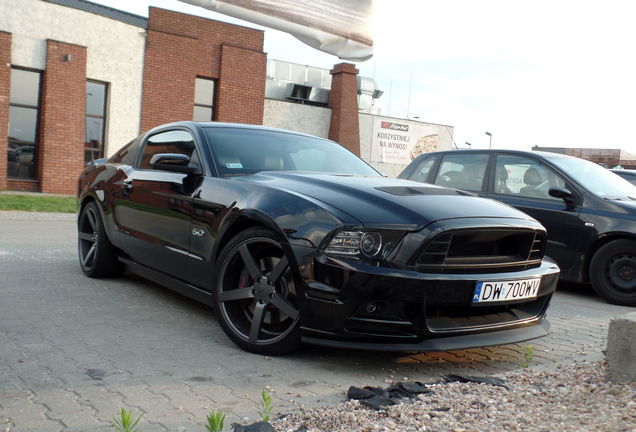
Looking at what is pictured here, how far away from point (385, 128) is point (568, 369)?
932 inches

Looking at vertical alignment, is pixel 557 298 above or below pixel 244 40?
below

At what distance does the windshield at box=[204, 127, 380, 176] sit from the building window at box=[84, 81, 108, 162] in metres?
15.2

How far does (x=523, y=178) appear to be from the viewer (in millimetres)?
7785

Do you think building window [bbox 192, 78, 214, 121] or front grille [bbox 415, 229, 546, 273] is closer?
front grille [bbox 415, 229, 546, 273]

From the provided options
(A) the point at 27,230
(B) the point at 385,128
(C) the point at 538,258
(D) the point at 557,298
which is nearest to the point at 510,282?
(C) the point at 538,258

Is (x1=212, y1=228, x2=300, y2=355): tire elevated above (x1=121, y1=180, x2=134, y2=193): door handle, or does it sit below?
below

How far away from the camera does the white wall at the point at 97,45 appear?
17688 millimetres

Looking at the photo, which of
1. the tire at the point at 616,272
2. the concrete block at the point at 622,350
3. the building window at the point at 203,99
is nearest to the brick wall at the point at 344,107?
the building window at the point at 203,99

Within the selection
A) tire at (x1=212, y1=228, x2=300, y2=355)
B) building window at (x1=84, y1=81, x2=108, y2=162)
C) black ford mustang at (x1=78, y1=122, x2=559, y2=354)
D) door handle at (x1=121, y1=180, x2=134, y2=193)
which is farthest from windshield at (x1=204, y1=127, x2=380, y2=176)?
building window at (x1=84, y1=81, x2=108, y2=162)

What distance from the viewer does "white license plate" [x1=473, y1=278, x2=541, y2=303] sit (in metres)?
3.79

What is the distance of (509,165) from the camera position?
7918mm

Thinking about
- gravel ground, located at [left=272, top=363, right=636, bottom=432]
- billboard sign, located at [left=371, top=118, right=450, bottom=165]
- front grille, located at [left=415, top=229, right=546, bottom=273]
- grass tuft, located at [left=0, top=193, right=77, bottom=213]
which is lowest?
grass tuft, located at [left=0, top=193, right=77, bottom=213]

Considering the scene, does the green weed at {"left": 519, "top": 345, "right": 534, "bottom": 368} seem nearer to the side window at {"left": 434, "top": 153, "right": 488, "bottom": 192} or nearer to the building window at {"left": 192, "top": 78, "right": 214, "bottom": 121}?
the side window at {"left": 434, "top": 153, "right": 488, "bottom": 192}

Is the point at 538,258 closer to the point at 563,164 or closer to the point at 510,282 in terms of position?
the point at 510,282
